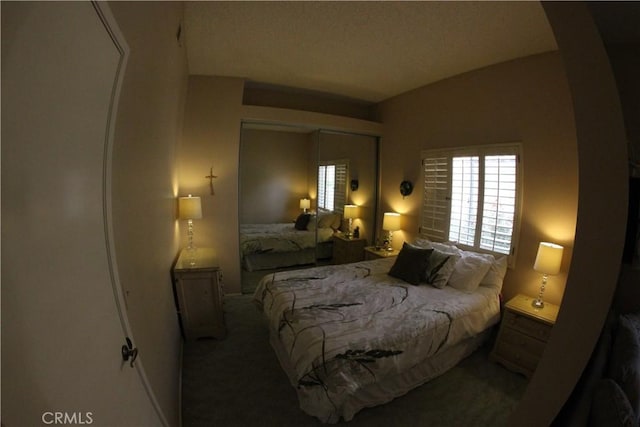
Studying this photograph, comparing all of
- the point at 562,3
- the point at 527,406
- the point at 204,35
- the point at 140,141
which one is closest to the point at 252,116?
the point at 204,35

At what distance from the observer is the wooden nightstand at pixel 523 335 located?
2.10 meters

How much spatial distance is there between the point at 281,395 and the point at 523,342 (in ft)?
6.92

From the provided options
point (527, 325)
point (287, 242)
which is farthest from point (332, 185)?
point (527, 325)

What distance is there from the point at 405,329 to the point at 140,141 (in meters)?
2.04

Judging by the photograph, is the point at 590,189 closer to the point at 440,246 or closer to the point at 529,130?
the point at 529,130

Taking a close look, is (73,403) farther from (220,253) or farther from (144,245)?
(220,253)

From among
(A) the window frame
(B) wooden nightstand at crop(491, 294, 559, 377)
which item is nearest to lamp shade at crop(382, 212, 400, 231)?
(A) the window frame

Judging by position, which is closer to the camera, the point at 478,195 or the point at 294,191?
the point at 478,195

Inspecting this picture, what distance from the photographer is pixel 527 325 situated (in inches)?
86.0

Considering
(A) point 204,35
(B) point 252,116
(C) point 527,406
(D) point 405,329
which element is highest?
(A) point 204,35

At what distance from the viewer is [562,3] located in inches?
28.5

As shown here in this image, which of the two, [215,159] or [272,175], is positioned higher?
[215,159]

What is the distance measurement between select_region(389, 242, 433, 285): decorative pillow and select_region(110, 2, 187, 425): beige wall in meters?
2.22

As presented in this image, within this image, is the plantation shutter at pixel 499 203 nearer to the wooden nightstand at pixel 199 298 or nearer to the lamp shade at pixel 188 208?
the wooden nightstand at pixel 199 298
